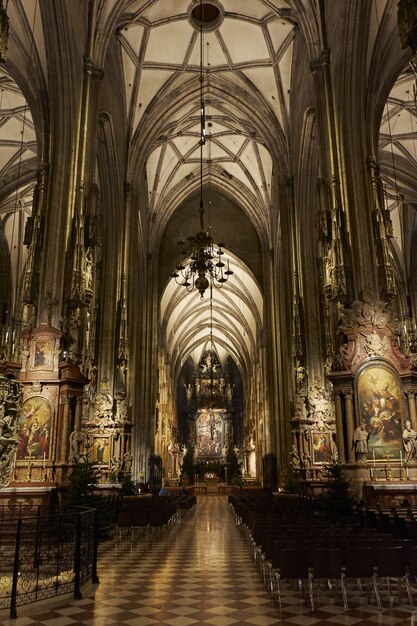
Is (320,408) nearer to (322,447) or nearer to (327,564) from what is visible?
(322,447)

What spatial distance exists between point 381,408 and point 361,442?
1024mm

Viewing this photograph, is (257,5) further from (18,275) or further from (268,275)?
(18,275)

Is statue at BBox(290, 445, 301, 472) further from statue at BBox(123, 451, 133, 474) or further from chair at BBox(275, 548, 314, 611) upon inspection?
chair at BBox(275, 548, 314, 611)

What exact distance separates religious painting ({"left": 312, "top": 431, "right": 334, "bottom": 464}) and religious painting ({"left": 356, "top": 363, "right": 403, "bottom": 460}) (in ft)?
22.7

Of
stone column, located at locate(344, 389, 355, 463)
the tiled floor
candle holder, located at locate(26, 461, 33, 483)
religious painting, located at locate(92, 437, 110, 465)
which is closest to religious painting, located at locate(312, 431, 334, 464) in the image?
stone column, located at locate(344, 389, 355, 463)

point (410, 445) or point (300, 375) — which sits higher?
point (300, 375)

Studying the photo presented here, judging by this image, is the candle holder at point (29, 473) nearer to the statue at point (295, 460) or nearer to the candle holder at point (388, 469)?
the candle holder at point (388, 469)

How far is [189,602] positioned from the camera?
5.80 m

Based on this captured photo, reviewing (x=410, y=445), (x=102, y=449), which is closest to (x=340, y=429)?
(x=410, y=445)

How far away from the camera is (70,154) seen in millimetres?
15430

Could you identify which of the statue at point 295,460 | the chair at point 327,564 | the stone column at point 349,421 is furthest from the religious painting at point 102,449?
the chair at point 327,564

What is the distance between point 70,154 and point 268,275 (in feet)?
59.3

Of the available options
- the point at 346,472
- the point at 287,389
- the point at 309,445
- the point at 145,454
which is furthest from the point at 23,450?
the point at 145,454

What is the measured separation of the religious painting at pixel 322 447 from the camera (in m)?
19.7
